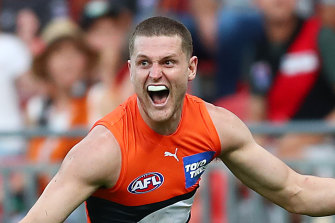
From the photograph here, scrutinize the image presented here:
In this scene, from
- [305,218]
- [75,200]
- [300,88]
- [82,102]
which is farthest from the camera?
[82,102]

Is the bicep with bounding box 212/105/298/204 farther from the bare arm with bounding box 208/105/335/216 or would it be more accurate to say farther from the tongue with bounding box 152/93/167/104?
the tongue with bounding box 152/93/167/104

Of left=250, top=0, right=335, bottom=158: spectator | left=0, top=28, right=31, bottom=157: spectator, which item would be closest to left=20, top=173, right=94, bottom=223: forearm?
left=250, top=0, right=335, bottom=158: spectator

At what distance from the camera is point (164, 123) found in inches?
194

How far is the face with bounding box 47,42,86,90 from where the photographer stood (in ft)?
32.0

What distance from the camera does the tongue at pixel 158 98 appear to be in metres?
4.69

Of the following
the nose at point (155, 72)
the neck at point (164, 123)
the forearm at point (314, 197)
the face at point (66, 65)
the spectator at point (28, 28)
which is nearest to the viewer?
the nose at point (155, 72)

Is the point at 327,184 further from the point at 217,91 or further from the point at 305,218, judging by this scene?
the point at 217,91

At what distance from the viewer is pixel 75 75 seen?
9.78m

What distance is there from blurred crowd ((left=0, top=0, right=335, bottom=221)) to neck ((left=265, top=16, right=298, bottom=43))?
11 millimetres

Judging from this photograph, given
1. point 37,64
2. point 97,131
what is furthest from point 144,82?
point 37,64

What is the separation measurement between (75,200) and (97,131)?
44cm

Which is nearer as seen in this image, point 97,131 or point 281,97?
point 97,131

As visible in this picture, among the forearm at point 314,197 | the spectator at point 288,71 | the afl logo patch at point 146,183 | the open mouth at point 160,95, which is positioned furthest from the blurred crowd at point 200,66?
the open mouth at point 160,95

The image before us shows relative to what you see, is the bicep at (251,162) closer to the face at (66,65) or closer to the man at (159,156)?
the man at (159,156)
